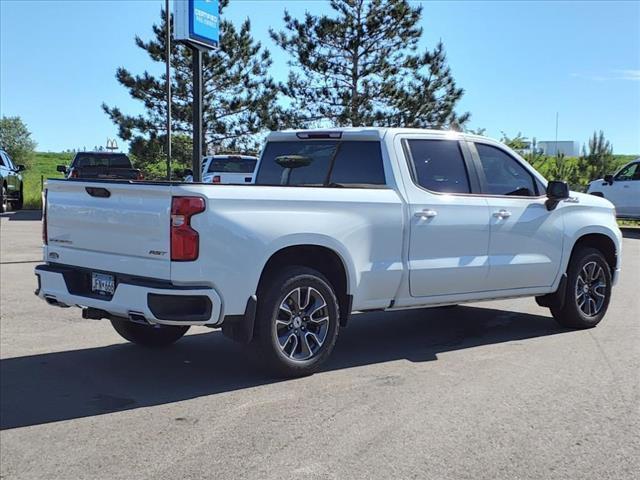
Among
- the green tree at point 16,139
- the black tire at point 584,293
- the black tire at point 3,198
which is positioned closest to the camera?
the black tire at point 584,293

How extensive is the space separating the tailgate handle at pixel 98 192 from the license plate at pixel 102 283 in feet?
1.96

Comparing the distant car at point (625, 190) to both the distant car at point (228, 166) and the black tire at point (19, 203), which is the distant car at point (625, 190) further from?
the black tire at point (19, 203)

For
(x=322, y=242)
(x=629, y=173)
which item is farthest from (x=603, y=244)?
(x=629, y=173)

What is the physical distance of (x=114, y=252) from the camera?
205 inches

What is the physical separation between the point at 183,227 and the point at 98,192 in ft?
3.12

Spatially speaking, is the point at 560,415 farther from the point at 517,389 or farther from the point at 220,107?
the point at 220,107

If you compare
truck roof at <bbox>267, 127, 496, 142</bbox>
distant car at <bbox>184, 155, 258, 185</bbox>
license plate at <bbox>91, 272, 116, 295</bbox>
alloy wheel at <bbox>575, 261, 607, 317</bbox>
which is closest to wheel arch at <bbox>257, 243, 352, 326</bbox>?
license plate at <bbox>91, 272, 116, 295</bbox>

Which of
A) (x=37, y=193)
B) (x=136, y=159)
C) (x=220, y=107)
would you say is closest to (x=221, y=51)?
(x=220, y=107)

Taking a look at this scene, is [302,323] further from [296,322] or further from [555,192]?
[555,192]

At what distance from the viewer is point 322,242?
549 cm

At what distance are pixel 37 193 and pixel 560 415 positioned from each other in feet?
97.8

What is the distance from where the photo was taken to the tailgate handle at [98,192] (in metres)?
5.29

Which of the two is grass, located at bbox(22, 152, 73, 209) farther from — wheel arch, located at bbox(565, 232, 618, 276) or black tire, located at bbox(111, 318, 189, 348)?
wheel arch, located at bbox(565, 232, 618, 276)

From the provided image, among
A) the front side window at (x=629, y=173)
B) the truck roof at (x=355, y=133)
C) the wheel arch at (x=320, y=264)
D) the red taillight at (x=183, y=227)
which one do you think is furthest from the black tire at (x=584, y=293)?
the front side window at (x=629, y=173)
